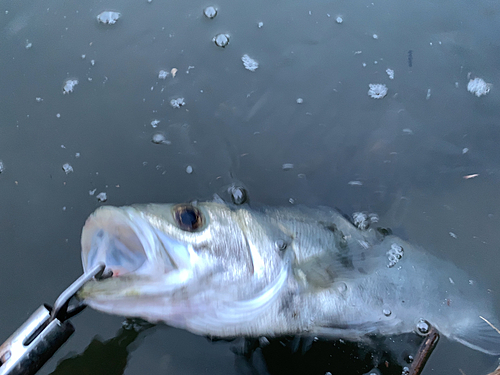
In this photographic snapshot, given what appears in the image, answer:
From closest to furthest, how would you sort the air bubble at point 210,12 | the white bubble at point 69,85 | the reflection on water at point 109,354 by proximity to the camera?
the reflection on water at point 109,354, the white bubble at point 69,85, the air bubble at point 210,12

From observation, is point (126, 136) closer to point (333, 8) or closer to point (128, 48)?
point (128, 48)

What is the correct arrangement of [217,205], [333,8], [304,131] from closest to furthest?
[217,205]
[304,131]
[333,8]

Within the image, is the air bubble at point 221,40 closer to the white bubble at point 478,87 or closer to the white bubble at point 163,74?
the white bubble at point 163,74

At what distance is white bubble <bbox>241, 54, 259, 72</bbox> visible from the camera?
2998 millimetres

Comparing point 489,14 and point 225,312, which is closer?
point 225,312

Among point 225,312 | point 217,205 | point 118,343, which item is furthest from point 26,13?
point 225,312

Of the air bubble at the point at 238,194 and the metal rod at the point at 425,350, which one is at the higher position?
the air bubble at the point at 238,194

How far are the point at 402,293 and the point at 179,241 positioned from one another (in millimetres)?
1610

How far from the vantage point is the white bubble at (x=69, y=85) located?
9.47 ft

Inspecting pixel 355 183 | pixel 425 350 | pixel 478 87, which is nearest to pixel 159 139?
pixel 355 183

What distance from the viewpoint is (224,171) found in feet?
9.04

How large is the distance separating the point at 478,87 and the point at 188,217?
2.90 m

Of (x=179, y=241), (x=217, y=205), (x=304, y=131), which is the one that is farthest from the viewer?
(x=304, y=131)

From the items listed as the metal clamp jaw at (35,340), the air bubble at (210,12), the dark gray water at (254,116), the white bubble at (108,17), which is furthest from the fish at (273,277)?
the white bubble at (108,17)
